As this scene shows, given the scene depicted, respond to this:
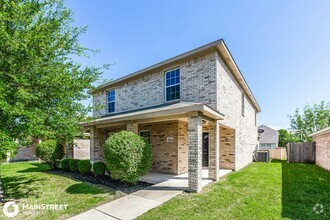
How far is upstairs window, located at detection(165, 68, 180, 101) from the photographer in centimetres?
964

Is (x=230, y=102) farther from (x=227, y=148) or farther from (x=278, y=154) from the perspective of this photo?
(x=278, y=154)

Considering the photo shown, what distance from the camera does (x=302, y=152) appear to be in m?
16.2

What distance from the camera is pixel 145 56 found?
1353 cm

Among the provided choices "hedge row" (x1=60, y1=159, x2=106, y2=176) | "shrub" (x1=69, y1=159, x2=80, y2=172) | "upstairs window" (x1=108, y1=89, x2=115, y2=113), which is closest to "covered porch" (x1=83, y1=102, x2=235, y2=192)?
"shrub" (x1=69, y1=159, x2=80, y2=172)

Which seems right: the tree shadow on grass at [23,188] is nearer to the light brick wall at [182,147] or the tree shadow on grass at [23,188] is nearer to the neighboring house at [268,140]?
the light brick wall at [182,147]

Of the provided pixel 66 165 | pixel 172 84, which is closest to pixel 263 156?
pixel 172 84

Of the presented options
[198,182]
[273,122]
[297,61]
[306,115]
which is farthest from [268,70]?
[273,122]

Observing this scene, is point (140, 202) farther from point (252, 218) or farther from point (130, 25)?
point (130, 25)

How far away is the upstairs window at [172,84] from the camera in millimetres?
9641

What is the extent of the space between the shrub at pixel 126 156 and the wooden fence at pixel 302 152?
1525 centimetres

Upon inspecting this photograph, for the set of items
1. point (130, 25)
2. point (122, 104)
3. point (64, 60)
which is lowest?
point (122, 104)

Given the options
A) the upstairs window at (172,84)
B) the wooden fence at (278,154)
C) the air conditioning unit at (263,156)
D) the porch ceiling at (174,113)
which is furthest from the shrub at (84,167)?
the wooden fence at (278,154)

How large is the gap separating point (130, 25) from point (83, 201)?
9226 mm

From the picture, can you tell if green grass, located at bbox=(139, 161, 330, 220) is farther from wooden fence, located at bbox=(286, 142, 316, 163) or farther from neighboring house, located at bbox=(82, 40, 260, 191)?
wooden fence, located at bbox=(286, 142, 316, 163)
